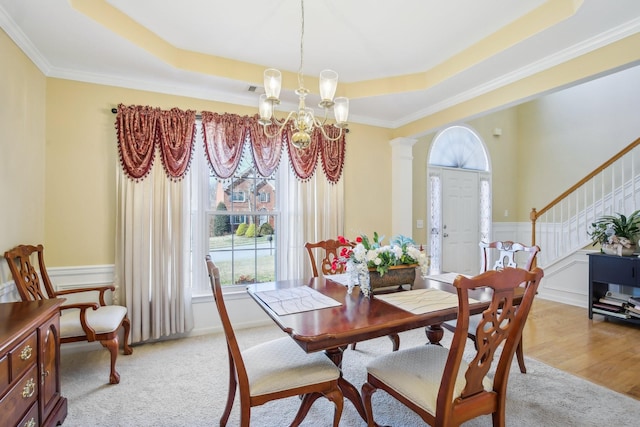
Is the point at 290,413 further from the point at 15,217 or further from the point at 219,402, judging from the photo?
the point at 15,217

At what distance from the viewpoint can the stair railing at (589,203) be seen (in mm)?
4477

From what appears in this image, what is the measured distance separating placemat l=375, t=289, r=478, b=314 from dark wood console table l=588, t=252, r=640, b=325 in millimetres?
3046

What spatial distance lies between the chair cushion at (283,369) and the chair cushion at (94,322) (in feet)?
4.37

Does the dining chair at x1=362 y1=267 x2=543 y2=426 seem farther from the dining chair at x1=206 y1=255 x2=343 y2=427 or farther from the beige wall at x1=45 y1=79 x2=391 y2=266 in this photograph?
the beige wall at x1=45 y1=79 x2=391 y2=266

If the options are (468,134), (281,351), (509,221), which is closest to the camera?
(281,351)

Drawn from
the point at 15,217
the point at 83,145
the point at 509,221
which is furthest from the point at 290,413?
the point at 509,221

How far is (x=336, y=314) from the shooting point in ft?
5.71

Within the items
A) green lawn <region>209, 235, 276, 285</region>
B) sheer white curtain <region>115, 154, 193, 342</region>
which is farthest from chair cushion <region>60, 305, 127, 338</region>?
green lawn <region>209, 235, 276, 285</region>

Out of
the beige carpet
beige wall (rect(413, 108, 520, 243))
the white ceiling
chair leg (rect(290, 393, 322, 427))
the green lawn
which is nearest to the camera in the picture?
chair leg (rect(290, 393, 322, 427))

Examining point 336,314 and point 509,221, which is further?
point 509,221

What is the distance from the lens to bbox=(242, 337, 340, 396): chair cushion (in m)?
1.61

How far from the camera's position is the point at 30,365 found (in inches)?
63.0

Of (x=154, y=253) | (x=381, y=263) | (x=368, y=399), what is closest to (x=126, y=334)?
(x=154, y=253)

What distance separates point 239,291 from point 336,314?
7.02 feet
